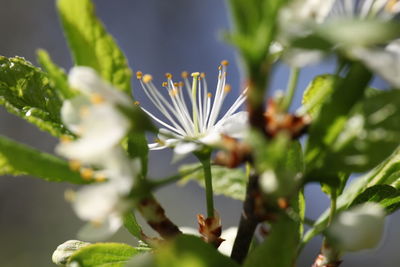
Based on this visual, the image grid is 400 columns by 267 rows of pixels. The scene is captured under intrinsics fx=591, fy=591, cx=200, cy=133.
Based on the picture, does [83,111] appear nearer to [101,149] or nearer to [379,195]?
[101,149]

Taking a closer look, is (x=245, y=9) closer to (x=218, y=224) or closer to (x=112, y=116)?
(x=112, y=116)

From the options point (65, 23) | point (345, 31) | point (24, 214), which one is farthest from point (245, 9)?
point (24, 214)

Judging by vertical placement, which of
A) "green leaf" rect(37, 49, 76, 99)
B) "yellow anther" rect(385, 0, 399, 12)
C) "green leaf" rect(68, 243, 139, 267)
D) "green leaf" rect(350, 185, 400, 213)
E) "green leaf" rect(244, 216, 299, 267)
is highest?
"yellow anther" rect(385, 0, 399, 12)

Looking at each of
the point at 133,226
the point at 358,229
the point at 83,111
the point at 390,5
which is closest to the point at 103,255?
the point at 133,226

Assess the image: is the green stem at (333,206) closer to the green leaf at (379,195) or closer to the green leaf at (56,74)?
the green leaf at (379,195)

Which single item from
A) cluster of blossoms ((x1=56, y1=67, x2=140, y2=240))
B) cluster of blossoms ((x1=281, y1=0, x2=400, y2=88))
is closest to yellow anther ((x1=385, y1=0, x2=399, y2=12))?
cluster of blossoms ((x1=281, y1=0, x2=400, y2=88))

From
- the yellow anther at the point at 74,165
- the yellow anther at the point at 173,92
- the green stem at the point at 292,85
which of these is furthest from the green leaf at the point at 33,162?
the yellow anther at the point at 173,92

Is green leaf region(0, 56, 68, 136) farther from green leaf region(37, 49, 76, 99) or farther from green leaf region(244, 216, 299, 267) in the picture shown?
green leaf region(244, 216, 299, 267)
